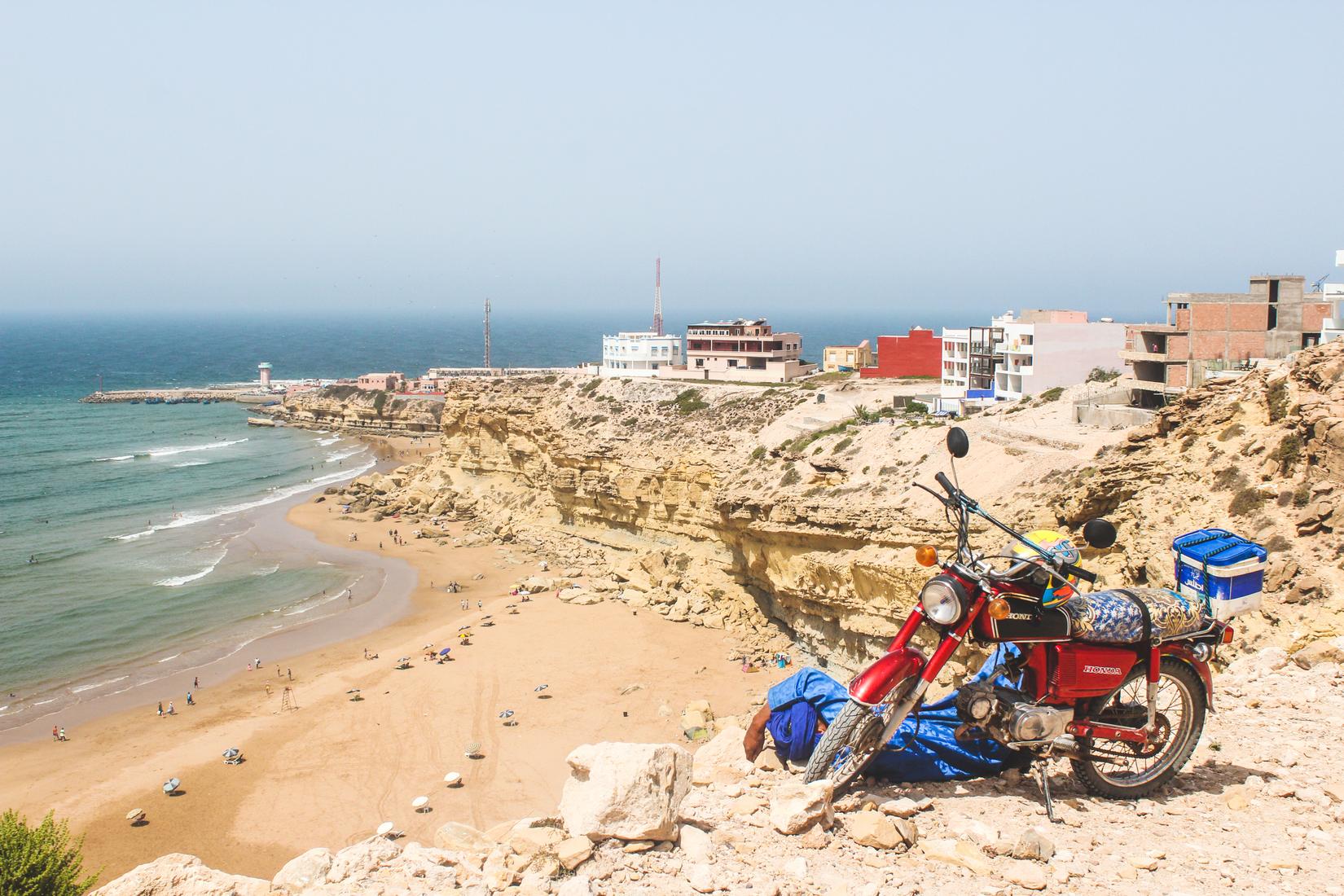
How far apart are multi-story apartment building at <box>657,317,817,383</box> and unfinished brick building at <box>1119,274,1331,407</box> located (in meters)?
27.0

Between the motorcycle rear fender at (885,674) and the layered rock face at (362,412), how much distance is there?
79.9m

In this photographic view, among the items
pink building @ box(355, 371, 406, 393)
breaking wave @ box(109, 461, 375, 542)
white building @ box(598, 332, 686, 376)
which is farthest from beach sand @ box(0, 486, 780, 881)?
pink building @ box(355, 371, 406, 393)

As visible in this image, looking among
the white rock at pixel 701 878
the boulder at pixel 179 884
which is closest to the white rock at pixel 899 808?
the white rock at pixel 701 878

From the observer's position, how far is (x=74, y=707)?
1001 inches

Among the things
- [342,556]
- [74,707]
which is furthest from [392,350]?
[74,707]

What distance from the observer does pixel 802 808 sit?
6195 mm

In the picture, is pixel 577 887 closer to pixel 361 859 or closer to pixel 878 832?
pixel 361 859

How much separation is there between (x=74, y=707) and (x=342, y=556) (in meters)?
16.5

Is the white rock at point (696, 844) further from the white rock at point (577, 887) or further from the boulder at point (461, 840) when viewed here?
the boulder at point (461, 840)

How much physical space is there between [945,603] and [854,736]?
1.12 m

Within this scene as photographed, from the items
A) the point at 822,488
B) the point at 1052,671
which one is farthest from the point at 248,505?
the point at 1052,671

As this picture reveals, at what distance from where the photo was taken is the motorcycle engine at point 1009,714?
6.59 m

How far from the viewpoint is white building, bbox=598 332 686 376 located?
204ft

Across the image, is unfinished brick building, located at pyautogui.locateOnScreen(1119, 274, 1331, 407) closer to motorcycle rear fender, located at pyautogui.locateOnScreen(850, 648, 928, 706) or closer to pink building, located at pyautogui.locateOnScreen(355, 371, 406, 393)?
motorcycle rear fender, located at pyautogui.locateOnScreen(850, 648, 928, 706)
